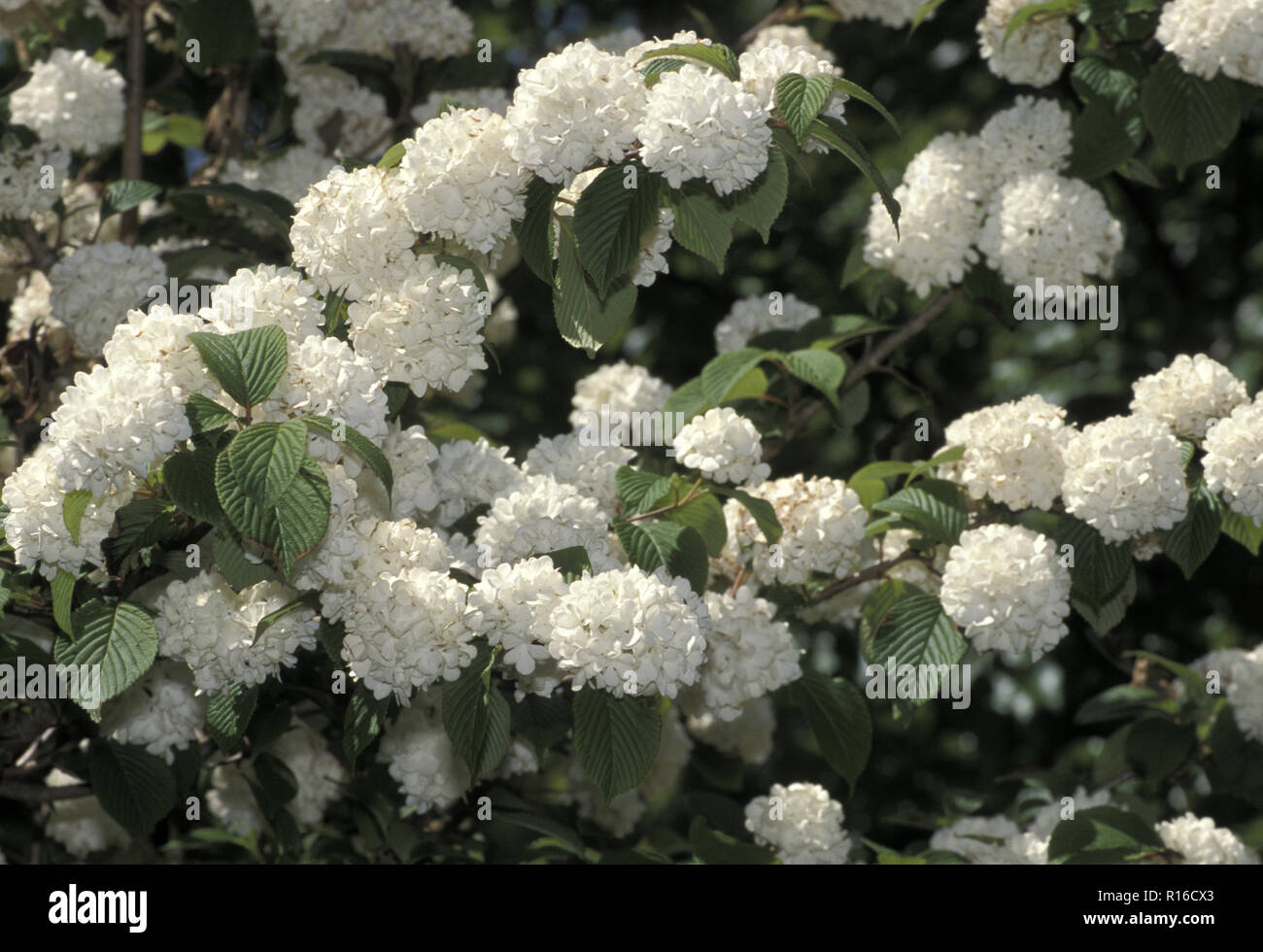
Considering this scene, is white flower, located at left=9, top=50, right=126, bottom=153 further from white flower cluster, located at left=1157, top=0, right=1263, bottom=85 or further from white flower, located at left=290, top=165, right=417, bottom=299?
white flower cluster, located at left=1157, top=0, right=1263, bottom=85

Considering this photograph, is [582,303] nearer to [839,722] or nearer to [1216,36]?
[839,722]

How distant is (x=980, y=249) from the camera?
3746 millimetres

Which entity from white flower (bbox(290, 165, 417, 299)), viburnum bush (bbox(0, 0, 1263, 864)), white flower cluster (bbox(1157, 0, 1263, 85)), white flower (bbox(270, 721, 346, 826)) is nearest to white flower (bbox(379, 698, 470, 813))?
viburnum bush (bbox(0, 0, 1263, 864))

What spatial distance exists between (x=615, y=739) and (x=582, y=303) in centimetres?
83

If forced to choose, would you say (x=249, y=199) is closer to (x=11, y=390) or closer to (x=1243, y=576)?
(x=11, y=390)

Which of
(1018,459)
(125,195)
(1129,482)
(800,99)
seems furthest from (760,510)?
(125,195)

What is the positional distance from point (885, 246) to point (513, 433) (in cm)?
256

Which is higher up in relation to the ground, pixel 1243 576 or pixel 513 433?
pixel 513 433

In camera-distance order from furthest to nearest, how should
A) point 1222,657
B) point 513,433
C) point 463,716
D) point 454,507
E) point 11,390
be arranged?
point 513,433 → point 1222,657 → point 11,390 → point 454,507 → point 463,716

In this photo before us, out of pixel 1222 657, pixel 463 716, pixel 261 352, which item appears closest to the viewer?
pixel 261 352

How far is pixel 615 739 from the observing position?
245cm

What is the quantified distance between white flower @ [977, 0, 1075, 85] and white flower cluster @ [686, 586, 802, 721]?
1.90 m

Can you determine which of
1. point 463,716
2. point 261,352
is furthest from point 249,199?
point 463,716

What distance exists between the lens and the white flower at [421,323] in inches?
98.0
